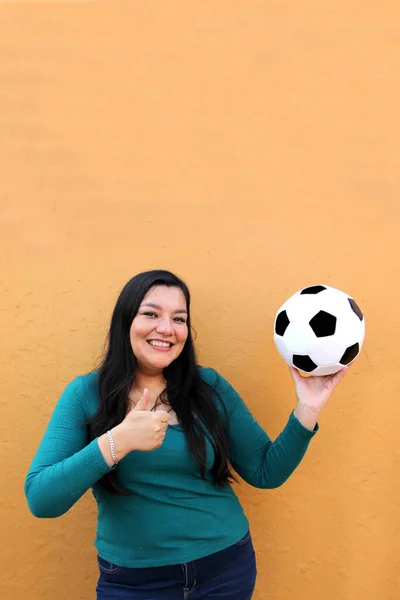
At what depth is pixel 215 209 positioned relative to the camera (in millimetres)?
2533

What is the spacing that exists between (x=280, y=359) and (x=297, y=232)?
0.53 m

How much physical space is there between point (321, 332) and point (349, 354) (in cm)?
13

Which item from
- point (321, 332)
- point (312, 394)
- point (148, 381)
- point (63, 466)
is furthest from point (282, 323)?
point (63, 466)

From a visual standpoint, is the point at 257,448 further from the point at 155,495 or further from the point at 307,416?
the point at 155,495

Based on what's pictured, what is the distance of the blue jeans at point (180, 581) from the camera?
1928mm

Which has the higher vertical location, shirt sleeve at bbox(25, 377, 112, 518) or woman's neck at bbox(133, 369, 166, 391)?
woman's neck at bbox(133, 369, 166, 391)

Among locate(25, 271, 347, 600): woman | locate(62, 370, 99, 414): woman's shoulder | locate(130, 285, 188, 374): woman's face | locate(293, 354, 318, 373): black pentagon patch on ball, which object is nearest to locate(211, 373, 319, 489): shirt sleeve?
locate(25, 271, 347, 600): woman

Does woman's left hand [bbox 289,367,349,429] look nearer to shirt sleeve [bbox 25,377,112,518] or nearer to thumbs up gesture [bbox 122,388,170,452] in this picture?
thumbs up gesture [bbox 122,388,170,452]

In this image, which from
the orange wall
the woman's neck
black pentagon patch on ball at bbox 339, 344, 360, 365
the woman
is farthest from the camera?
the orange wall

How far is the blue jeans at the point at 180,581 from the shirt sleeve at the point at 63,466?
0.32 metres

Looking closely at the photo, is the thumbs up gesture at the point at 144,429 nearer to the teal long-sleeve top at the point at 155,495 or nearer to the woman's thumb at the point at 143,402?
the woman's thumb at the point at 143,402

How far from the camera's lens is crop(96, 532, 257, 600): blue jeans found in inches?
75.9

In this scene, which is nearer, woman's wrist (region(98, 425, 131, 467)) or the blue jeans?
woman's wrist (region(98, 425, 131, 467))

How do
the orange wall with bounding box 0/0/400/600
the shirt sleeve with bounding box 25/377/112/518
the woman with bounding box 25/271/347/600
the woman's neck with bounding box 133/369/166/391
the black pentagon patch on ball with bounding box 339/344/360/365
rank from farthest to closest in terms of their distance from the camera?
1. the orange wall with bounding box 0/0/400/600
2. the woman's neck with bounding box 133/369/166/391
3. the black pentagon patch on ball with bounding box 339/344/360/365
4. the woman with bounding box 25/271/347/600
5. the shirt sleeve with bounding box 25/377/112/518
